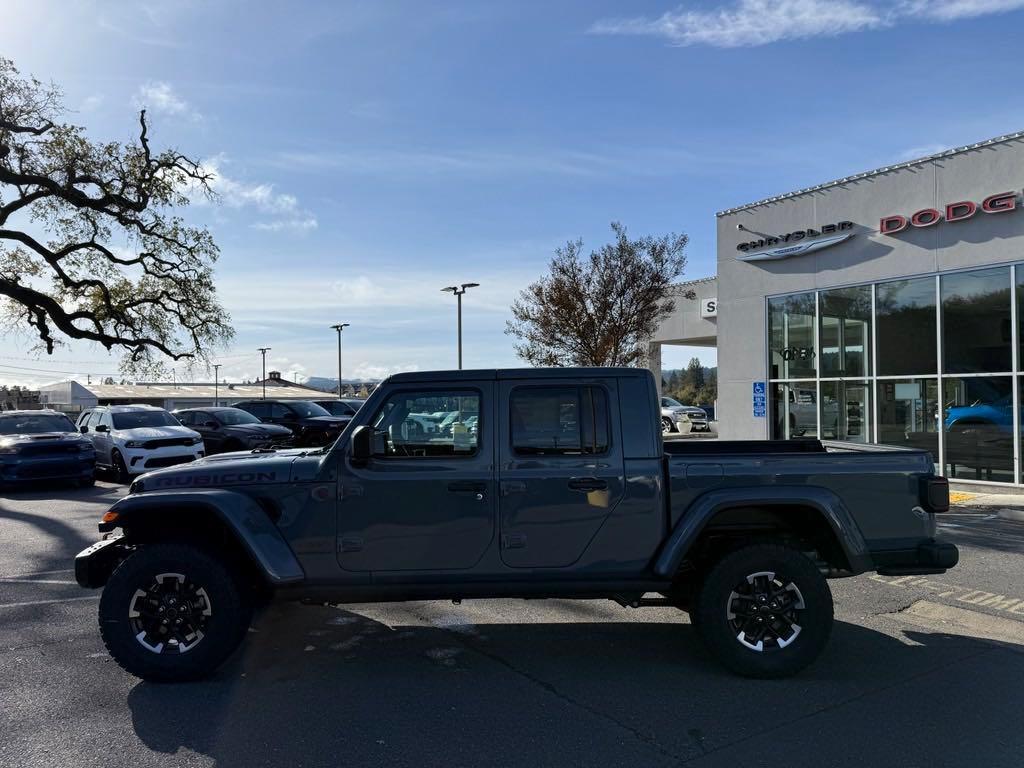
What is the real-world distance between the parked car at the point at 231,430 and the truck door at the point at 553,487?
14597 millimetres

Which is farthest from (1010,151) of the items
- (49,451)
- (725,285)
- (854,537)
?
(49,451)

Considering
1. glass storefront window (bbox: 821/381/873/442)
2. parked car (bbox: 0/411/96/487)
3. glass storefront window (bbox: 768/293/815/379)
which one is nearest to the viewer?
parked car (bbox: 0/411/96/487)

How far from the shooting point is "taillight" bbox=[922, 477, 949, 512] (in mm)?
4816

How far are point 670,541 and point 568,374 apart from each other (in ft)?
3.95

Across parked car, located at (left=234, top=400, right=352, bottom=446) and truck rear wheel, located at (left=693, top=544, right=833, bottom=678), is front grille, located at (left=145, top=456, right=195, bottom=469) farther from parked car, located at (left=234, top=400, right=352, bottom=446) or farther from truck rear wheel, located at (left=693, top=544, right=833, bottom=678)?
truck rear wheel, located at (left=693, top=544, right=833, bottom=678)

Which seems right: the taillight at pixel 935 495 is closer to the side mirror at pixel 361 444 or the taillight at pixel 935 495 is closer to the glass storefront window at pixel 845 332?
the side mirror at pixel 361 444

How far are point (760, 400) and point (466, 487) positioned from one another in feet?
50.2

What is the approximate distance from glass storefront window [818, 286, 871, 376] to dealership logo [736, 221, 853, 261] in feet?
3.55

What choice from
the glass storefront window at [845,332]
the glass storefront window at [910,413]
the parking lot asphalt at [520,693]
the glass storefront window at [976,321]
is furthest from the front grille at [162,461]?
the glass storefront window at [976,321]

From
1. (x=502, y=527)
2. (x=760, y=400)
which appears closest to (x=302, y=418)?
(x=760, y=400)

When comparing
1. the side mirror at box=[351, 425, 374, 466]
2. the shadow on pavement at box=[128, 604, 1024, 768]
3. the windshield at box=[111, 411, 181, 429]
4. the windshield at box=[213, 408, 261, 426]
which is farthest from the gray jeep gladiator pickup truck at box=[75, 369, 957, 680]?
the windshield at box=[213, 408, 261, 426]

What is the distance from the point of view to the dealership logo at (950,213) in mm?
14078

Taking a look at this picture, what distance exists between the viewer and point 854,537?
484 centimetres

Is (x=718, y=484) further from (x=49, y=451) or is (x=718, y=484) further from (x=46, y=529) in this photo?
(x=49, y=451)
